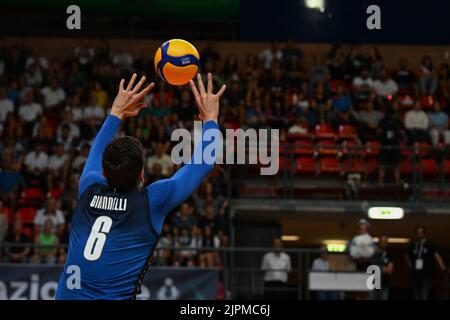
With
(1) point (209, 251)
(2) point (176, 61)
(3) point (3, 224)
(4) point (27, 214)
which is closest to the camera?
(2) point (176, 61)

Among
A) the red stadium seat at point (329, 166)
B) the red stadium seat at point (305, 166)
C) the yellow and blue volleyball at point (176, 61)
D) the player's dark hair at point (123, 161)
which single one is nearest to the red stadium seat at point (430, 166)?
the red stadium seat at point (329, 166)

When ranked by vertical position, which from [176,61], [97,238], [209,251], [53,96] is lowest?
[209,251]

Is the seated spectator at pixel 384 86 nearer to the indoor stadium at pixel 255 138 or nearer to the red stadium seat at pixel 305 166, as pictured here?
the indoor stadium at pixel 255 138

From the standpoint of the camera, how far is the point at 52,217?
61.7ft

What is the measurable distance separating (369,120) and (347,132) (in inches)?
24.6

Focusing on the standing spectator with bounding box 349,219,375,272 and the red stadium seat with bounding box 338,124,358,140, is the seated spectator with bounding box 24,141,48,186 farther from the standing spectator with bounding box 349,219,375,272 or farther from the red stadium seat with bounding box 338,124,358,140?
the standing spectator with bounding box 349,219,375,272

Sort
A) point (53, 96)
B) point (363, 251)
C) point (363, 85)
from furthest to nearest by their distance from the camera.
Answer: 1. point (363, 85)
2. point (53, 96)
3. point (363, 251)

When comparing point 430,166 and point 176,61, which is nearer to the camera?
point 176,61

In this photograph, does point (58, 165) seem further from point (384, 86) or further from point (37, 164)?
point (384, 86)

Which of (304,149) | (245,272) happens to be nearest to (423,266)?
(245,272)

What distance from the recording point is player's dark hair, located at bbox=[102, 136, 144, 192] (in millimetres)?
4906

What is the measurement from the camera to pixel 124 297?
5.02 m
